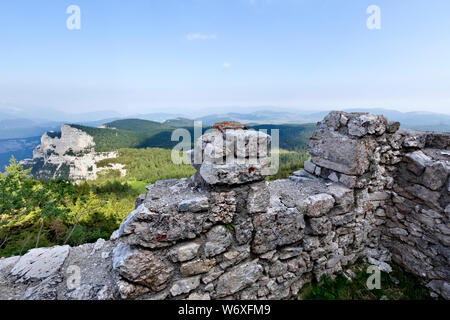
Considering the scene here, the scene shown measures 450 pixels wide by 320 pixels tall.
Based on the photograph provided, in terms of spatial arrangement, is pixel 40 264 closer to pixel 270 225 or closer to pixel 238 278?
pixel 238 278

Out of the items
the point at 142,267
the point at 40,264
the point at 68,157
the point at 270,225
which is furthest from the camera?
the point at 68,157

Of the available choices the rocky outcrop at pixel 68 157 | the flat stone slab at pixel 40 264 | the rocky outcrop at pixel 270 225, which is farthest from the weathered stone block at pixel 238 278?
the rocky outcrop at pixel 68 157

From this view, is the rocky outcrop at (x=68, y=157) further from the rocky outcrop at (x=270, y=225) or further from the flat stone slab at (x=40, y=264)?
the rocky outcrop at (x=270, y=225)

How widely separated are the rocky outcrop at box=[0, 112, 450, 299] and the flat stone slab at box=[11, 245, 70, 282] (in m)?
0.02

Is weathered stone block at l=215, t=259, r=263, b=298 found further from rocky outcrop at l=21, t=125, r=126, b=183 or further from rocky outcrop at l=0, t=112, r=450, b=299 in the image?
rocky outcrop at l=21, t=125, r=126, b=183

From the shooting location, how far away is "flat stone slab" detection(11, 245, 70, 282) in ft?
8.80

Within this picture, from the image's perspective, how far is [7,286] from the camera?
8.38ft

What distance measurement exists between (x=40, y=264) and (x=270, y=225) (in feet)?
11.1

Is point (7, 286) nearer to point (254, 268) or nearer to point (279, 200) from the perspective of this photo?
point (254, 268)

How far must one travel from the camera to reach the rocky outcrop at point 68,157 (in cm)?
7575

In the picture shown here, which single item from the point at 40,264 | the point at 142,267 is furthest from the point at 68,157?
the point at 142,267

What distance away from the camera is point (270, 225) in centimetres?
308
